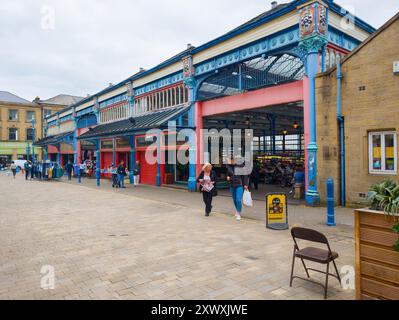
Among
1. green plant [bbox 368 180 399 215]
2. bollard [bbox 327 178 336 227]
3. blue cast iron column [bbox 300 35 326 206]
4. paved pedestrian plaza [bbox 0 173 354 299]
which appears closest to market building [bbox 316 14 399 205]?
blue cast iron column [bbox 300 35 326 206]

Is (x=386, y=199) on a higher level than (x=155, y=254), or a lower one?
higher

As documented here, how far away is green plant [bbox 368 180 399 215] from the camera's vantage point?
10.2ft

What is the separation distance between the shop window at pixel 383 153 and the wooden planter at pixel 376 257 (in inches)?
259

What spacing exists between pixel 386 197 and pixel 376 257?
712 millimetres

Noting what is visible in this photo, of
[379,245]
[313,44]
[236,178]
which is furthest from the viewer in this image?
[313,44]

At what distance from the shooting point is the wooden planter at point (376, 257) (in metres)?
3.18

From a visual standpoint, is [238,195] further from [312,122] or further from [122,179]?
[122,179]

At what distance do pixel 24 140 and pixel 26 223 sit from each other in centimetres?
5237

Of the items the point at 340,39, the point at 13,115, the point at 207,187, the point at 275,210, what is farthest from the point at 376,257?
the point at 13,115

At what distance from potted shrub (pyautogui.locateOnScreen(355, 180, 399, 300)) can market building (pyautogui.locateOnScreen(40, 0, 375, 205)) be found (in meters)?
7.07

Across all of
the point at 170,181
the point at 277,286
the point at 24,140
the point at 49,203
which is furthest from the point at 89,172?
the point at 24,140

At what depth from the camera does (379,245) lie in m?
3.29

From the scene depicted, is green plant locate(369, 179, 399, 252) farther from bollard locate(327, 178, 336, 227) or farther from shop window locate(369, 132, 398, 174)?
shop window locate(369, 132, 398, 174)
